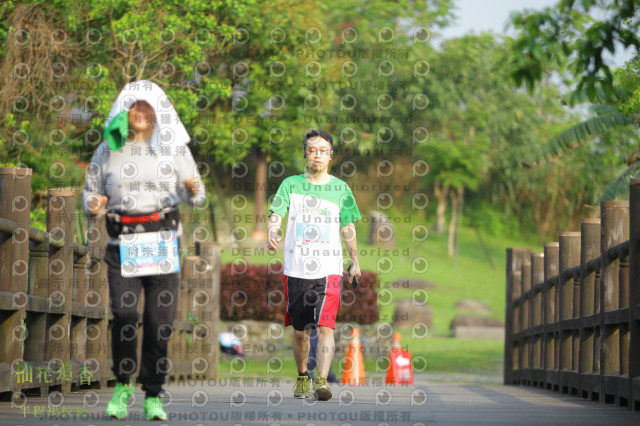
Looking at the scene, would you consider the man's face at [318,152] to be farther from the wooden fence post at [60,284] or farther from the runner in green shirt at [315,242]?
the wooden fence post at [60,284]

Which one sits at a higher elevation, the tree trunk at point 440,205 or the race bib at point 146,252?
the tree trunk at point 440,205

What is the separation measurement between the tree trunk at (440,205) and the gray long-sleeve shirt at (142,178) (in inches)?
1574

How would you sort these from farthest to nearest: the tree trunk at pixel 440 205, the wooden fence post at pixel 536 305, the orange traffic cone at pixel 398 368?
the tree trunk at pixel 440 205
the orange traffic cone at pixel 398 368
the wooden fence post at pixel 536 305

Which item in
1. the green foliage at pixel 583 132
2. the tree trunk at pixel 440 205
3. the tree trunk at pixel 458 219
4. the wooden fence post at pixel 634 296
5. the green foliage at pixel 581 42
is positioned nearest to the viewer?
the green foliage at pixel 581 42

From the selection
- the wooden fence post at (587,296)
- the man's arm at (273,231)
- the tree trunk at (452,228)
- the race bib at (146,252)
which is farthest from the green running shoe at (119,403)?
the tree trunk at (452,228)

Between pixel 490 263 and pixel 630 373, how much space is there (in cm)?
3770

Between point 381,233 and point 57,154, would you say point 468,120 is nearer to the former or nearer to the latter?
point 381,233

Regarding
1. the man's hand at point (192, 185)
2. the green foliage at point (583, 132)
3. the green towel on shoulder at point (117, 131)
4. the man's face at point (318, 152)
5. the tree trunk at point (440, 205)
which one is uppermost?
the tree trunk at point (440, 205)

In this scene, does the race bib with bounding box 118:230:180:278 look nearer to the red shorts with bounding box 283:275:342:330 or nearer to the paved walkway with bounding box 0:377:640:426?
the paved walkway with bounding box 0:377:640:426

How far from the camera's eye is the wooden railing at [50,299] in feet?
22.5

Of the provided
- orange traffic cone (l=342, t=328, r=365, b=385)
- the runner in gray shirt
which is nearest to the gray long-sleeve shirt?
the runner in gray shirt

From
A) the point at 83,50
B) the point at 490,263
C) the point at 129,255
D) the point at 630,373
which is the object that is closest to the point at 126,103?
the point at 129,255

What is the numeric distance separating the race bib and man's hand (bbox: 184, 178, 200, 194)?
0.80ft

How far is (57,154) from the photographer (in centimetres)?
1579
